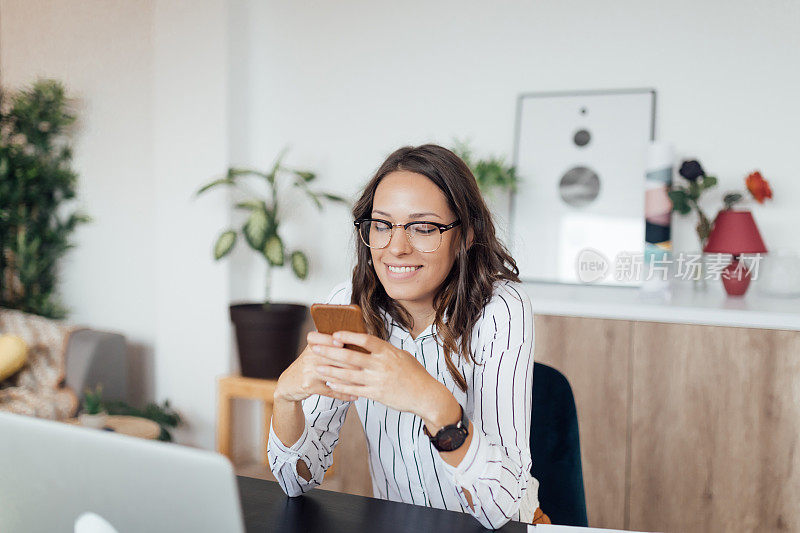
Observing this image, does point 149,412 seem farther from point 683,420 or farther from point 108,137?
point 683,420

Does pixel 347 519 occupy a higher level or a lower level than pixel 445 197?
lower

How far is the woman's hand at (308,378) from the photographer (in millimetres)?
1107

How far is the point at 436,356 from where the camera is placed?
59.7 inches

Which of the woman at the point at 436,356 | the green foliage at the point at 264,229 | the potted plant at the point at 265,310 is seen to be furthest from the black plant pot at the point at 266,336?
the woman at the point at 436,356

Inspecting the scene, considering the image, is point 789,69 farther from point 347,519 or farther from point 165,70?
point 165,70

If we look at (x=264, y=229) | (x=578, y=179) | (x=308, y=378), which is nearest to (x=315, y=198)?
(x=264, y=229)

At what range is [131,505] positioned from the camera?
762 millimetres

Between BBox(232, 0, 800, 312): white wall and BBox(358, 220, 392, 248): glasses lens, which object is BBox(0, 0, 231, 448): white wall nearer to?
BBox(232, 0, 800, 312): white wall

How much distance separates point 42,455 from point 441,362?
88 cm

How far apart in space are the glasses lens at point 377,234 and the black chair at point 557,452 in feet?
1.67

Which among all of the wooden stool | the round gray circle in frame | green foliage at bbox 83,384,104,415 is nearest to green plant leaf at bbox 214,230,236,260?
the wooden stool

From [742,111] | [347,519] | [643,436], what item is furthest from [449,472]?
[742,111]

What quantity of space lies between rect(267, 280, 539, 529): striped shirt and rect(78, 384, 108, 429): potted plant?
190 centimetres

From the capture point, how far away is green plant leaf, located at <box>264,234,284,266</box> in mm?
3148
